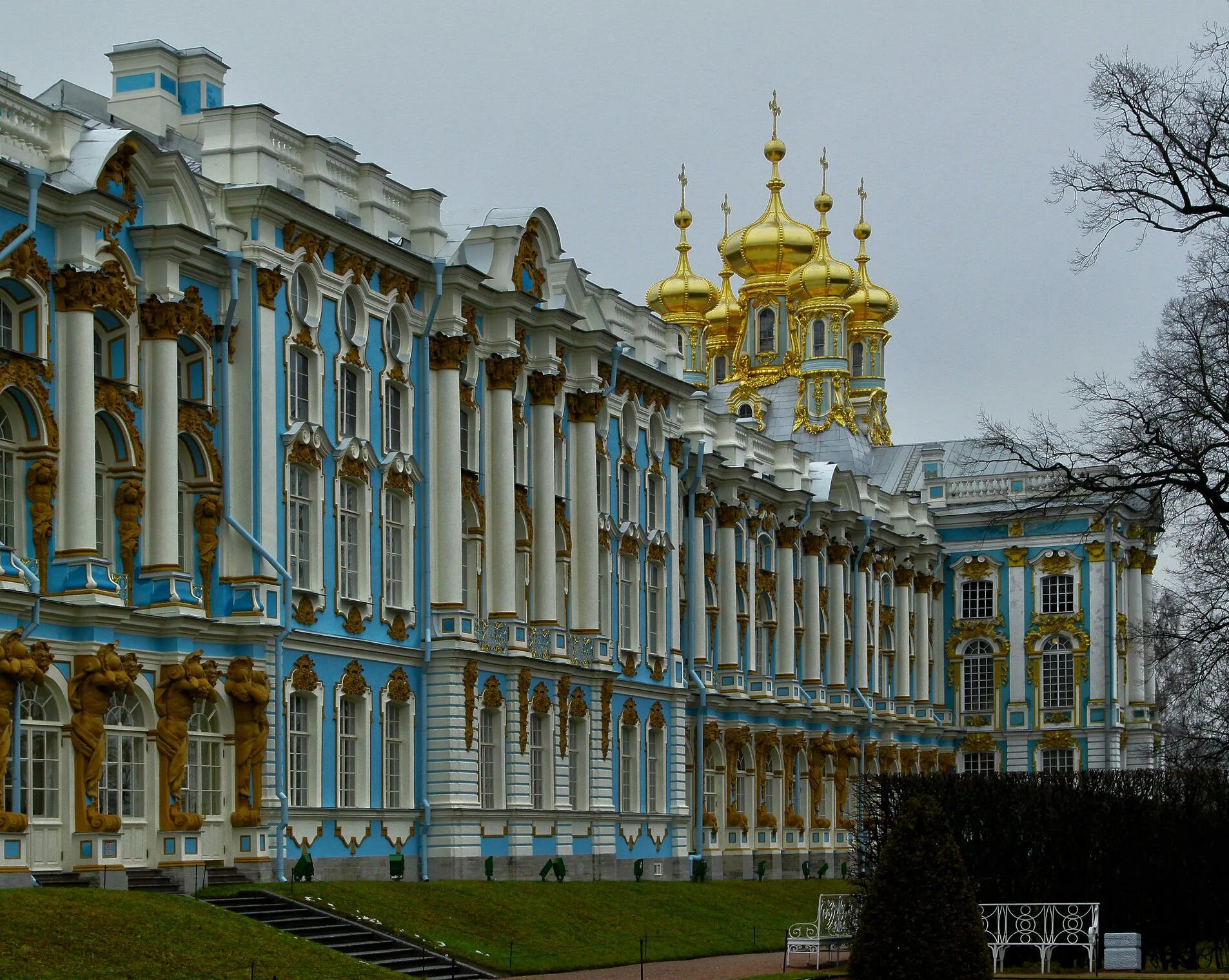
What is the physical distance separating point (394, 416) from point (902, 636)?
32156mm

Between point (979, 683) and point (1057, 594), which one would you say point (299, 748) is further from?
point (979, 683)

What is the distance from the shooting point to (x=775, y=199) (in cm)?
7906

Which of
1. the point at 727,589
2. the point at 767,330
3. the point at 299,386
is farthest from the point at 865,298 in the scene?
the point at 299,386

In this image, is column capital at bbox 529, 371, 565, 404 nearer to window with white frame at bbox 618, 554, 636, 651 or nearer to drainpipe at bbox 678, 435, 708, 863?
window with white frame at bbox 618, 554, 636, 651

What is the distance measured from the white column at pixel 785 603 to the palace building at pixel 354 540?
0.08 metres

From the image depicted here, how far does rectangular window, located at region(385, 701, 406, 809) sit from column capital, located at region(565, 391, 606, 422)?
851 centimetres

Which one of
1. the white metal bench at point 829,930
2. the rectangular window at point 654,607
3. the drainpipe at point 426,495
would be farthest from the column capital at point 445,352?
the white metal bench at point 829,930

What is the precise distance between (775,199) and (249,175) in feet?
145

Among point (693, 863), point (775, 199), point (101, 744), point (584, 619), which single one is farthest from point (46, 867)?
point (775, 199)

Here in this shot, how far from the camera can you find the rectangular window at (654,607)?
5059 cm

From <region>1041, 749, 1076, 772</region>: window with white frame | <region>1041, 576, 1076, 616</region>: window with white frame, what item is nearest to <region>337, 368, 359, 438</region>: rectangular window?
<region>1041, 749, 1076, 772</region>: window with white frame

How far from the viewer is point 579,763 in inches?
1802

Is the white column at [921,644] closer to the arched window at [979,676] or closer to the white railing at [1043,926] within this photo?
the arched window at [979,676]

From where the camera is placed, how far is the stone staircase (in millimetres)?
30172
